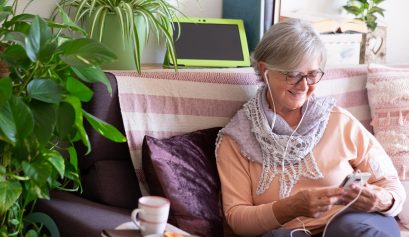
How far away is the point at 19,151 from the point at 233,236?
Result: 0.77 m

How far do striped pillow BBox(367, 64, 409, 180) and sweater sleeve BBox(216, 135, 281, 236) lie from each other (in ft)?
2.05

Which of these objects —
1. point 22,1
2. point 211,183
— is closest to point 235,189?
point 211,183

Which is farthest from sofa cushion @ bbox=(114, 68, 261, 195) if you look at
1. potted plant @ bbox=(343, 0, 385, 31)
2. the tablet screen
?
potted plant @ bbox=(343, 0, 385, 31)

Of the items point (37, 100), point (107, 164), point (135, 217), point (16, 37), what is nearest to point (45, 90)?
point (37, 100)

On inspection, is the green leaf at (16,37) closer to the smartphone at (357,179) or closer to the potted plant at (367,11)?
the smartphone at (357,179)

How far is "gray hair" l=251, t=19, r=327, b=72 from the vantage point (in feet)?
6.18

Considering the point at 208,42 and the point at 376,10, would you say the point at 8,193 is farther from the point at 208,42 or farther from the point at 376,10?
the point at 376,10

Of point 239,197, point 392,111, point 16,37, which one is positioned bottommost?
point 239,197

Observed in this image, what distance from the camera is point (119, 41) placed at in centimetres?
209

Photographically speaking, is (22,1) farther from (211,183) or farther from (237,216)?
(237,216)

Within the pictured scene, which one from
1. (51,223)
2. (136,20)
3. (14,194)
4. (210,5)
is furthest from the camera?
(210,5)

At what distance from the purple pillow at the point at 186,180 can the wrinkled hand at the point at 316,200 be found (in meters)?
0.28

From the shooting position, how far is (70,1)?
213cm

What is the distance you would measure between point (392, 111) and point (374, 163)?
1.33 ft
